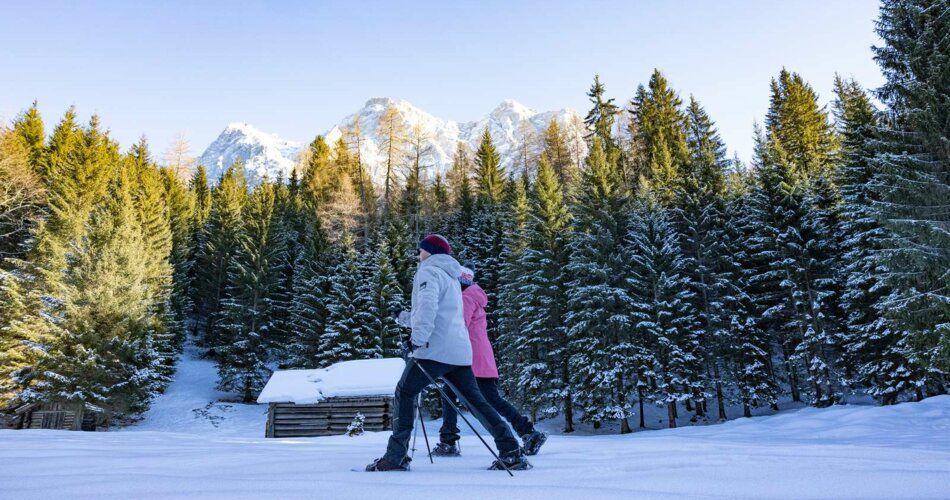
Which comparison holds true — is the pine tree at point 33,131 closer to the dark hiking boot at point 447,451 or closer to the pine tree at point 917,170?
the dark hiking boot at point 447,451

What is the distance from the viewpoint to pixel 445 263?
4.07m

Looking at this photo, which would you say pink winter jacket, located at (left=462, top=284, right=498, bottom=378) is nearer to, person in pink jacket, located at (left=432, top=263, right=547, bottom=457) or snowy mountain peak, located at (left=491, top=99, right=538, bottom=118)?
person in pink jacket, located at (left=432, top=263, right=547, bottom=457)

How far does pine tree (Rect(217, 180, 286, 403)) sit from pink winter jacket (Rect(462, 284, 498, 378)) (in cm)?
2810

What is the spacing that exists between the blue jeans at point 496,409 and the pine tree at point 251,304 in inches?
1100

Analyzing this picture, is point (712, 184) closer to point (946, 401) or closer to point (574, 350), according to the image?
point (574, 350)

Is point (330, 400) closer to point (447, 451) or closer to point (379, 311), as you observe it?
point (379, 311)

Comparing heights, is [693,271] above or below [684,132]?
below

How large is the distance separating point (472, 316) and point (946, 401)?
13251mm

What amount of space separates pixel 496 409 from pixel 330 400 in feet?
48.1

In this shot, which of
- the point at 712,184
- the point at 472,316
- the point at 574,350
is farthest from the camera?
the point at 712,184

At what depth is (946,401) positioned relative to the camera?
37.2 feet

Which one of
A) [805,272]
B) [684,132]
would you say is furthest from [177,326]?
[684,132]

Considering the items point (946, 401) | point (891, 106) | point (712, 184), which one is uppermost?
point (712, 184)

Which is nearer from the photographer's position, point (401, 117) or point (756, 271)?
point (756, 271)
